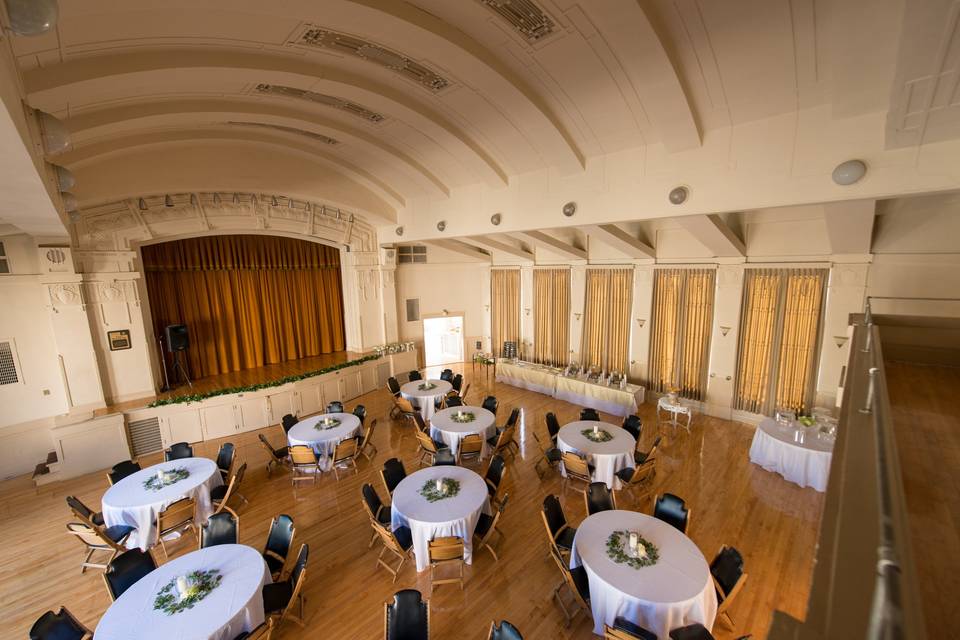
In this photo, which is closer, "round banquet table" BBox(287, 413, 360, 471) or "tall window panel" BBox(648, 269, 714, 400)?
"round banquet table" BBox(287, 413, 360, 471)

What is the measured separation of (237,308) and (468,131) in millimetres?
9084

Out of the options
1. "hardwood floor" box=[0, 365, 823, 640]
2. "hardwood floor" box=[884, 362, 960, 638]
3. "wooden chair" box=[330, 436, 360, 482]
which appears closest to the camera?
"hardwood floor" box=[884, 362, 960, 638]

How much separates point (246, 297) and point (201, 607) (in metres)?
10.2

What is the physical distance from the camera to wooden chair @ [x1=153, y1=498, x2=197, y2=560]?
5.34 meters

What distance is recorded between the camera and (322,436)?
24.8 feet

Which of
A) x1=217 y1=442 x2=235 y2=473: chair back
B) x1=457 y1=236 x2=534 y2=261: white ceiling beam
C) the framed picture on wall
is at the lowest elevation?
x1=217 y1=442 x2=235 y2=473: chair back

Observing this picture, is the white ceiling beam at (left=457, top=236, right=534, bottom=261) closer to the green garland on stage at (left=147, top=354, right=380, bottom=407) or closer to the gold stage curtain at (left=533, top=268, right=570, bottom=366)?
the gold stage curtain at (left=533, top=268, right=570, bottom=366)

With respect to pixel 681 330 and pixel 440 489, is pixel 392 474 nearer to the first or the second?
pixel 440 489

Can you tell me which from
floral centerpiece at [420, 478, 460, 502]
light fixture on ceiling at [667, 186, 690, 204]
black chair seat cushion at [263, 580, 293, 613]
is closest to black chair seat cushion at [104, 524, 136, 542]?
black chair seat cushion at [263, 580, 293, 613]

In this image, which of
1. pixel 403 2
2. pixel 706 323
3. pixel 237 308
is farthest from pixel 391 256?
pixel 706 323

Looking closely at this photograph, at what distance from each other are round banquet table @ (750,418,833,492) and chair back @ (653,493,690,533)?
3516 millimetres

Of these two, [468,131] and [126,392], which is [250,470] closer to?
[126,392]

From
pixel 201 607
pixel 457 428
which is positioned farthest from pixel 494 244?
pixel 201 607

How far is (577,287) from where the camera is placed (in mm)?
12727
